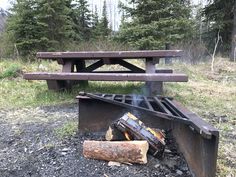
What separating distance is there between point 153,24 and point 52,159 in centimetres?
867

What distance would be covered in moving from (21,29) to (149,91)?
9788 mm

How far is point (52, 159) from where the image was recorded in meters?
2.45

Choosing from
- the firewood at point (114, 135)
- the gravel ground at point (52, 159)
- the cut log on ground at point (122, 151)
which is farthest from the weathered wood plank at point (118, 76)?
the cut log on ground at point (122, 151)

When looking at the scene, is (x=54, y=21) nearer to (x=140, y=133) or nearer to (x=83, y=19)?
(x=83, y=19)

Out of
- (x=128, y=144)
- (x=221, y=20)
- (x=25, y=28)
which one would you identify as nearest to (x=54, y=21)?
(x=25, y=28)

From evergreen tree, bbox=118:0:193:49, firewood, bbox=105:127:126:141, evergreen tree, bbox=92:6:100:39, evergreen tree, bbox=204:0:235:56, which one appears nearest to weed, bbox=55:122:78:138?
firewood, bbox=105:127:126:141

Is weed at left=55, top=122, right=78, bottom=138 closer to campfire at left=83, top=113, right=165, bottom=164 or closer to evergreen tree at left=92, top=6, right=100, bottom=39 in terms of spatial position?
campfire at left=83, top=113, right=165, bottom=164

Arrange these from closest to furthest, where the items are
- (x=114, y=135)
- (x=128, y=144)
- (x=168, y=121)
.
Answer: (x=128, y=144)
(x=114, y=135)
(x=168, y=121)

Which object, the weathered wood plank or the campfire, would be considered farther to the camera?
the weathered wood plank

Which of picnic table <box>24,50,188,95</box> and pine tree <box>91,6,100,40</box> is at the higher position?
pine tree <box>91,6,100,40</box>

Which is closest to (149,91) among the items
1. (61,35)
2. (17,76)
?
(17,76)

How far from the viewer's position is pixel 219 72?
363 inches

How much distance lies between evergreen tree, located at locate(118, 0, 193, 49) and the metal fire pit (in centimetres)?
751

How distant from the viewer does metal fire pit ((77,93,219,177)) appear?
1959mm
